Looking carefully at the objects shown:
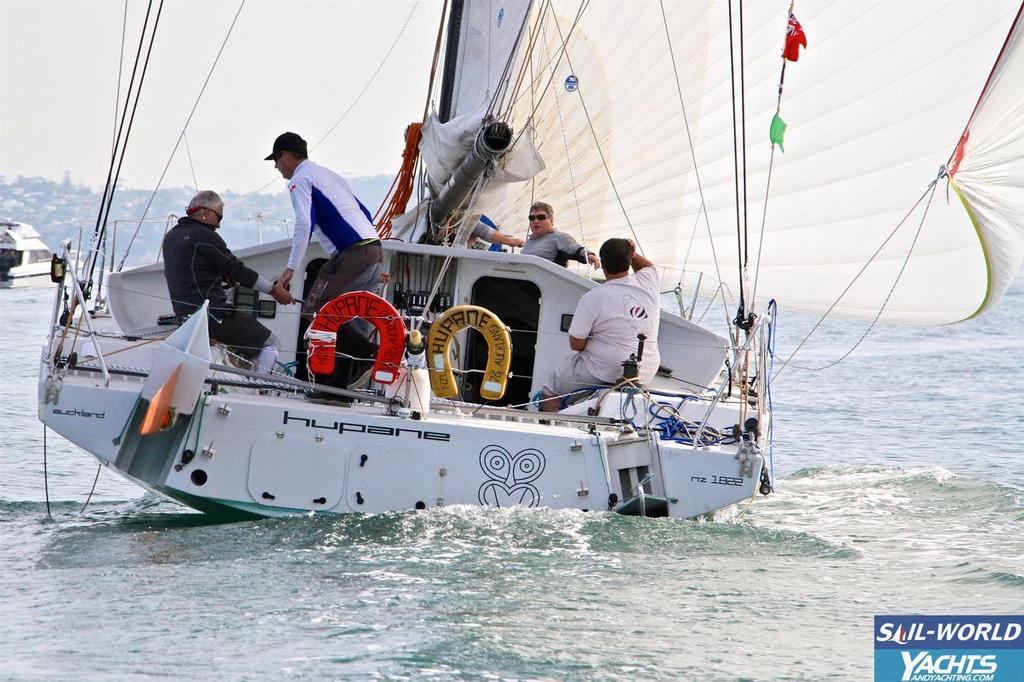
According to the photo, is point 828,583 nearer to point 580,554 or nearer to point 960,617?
point 960,617

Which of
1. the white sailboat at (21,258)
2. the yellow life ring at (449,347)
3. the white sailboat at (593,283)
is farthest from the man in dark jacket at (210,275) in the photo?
the white sailboat at (21,258)

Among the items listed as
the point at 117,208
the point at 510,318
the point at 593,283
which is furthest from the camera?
the point at 117,208

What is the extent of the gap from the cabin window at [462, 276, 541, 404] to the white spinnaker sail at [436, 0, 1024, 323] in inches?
21.7

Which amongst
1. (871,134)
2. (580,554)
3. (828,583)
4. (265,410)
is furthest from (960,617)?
(871,134)

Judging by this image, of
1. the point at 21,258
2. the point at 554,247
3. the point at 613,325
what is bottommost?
the point at 613,325

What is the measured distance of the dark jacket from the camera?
21.6ft

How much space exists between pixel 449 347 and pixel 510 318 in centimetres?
195

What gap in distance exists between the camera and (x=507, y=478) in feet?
18.6

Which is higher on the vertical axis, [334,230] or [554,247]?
[554,247]

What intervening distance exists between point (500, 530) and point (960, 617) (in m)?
1.88
